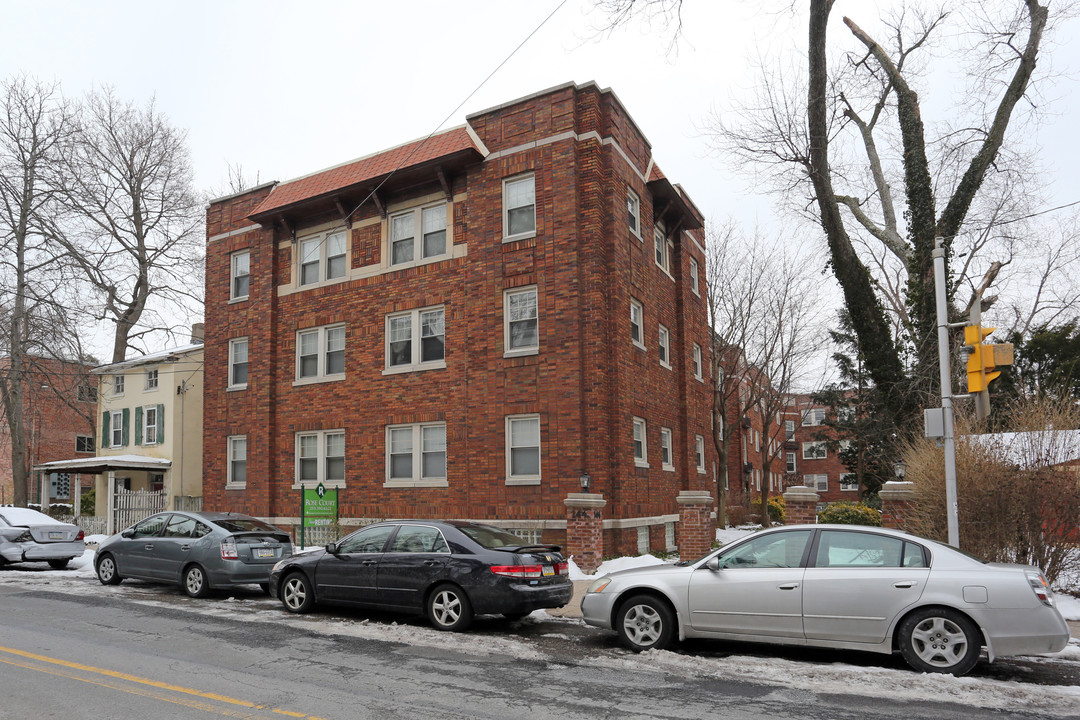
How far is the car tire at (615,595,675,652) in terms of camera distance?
8.50m

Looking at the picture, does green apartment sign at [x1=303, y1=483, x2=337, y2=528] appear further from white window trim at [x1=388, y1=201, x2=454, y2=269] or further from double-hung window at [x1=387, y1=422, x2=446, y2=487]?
white window trim at [x1=388, y1=201, x2=454, y2=269]

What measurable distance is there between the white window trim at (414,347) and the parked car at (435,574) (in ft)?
29.2

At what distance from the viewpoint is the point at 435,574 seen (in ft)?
32.8

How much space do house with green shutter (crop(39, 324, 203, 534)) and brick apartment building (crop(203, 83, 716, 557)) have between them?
135 inches

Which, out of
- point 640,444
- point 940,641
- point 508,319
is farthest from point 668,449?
point 940,641

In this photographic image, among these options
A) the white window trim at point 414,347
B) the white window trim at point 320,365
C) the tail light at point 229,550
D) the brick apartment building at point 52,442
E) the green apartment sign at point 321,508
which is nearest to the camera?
the tail light at point 229,550

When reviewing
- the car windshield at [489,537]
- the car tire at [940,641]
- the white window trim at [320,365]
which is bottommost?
the car tire at [940,641]

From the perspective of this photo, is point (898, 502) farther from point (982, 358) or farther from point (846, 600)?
point (846, 600)

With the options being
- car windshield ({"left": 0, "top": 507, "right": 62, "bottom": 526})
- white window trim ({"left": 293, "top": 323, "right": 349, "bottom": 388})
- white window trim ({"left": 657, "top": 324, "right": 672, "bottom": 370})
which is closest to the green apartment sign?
→ white window trim ({"left": 293, "top": 323, "right": 349, "bottom": 388})

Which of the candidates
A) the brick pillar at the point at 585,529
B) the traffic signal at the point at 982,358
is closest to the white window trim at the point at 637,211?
the brick pillar at the point at 585,529

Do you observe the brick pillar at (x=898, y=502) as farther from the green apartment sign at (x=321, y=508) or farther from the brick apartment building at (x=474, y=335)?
the green apartment sign at (x=321, y=508)

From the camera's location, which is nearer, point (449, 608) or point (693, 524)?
point (449, 608)

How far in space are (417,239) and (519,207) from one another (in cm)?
308

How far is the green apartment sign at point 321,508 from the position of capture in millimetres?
20531
